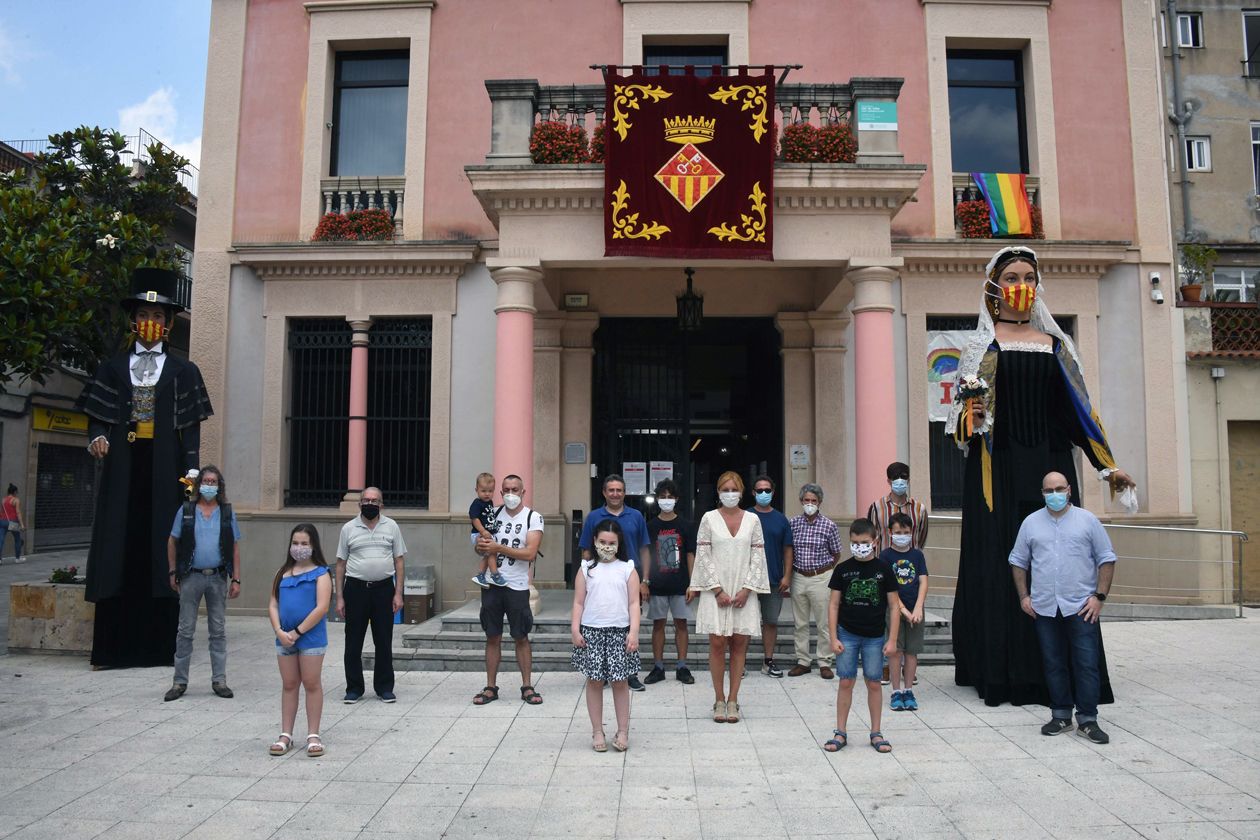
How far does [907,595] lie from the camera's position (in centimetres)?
719

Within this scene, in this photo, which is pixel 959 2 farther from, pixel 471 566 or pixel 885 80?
pixel 471 566

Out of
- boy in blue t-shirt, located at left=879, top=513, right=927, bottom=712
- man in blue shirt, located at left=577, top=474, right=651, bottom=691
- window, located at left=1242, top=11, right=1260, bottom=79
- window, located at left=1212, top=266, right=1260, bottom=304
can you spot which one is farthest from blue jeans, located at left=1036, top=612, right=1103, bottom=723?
window, located at left=1242, top=11, right=1260, bottom=79

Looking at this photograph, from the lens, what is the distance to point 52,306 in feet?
33.1

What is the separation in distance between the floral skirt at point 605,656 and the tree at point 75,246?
7.49 meters

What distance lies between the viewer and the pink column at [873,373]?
988 centimetres

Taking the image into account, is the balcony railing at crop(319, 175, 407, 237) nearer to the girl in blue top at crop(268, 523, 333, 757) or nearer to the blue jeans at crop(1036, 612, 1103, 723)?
the girl in blue top at crop(268, 523, 333, 757)

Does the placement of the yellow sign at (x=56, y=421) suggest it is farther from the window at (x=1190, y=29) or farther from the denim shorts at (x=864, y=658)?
the window at (x=1190, y=29)

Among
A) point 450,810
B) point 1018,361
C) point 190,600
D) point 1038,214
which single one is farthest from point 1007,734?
point 1038,214

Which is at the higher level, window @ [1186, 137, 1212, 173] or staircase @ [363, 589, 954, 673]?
window @ [1186, 137, 1212, 173]

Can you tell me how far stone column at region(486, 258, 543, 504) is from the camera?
9898mm

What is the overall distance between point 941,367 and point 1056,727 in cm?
666

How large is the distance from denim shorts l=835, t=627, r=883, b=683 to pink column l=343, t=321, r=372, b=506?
8.46 m

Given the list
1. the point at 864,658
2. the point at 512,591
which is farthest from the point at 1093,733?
the point at 512,591

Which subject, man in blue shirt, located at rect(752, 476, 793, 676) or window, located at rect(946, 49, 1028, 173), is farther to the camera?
window, located at rect(946, 49, 1028, 173)
